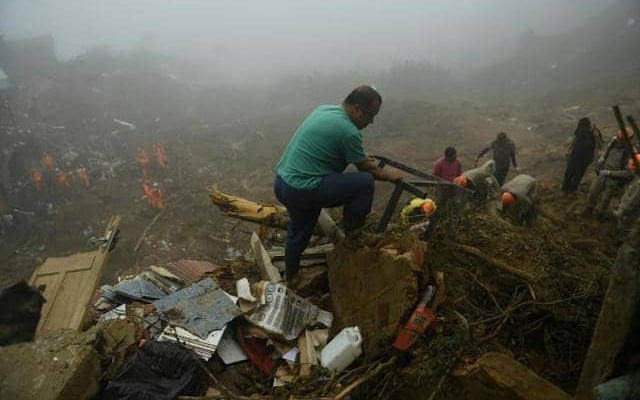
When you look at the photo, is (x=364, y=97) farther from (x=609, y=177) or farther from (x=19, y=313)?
(x=609, y=177)

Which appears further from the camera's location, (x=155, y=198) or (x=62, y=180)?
(x=62, y=180)

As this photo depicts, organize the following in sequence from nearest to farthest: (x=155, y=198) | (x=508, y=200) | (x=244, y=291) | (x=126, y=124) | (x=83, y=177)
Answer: (x=244, y=291) → (x=508, y=200) → (x=155, y=198) → (x=83, y=177) → (x=126, y=124)

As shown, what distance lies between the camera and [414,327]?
2.59m

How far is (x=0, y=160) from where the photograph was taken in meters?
11.4

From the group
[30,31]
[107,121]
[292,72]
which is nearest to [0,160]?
[107,121]

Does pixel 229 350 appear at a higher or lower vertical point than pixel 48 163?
higher

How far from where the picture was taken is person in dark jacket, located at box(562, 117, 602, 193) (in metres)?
7.16

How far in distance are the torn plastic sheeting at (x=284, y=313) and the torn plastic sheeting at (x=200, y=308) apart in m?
0.20

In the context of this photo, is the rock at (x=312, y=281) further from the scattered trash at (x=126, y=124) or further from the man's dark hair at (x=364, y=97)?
the scattered trash at (x=126, y=124)

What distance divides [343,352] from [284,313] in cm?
59

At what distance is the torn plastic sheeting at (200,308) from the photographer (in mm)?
2985

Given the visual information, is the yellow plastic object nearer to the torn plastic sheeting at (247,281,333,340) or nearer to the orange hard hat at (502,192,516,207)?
the torn plastic sheeting at (247,281,333,340)

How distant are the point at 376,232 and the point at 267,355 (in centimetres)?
124

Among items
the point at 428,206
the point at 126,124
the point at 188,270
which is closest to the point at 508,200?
the point at 428,206
